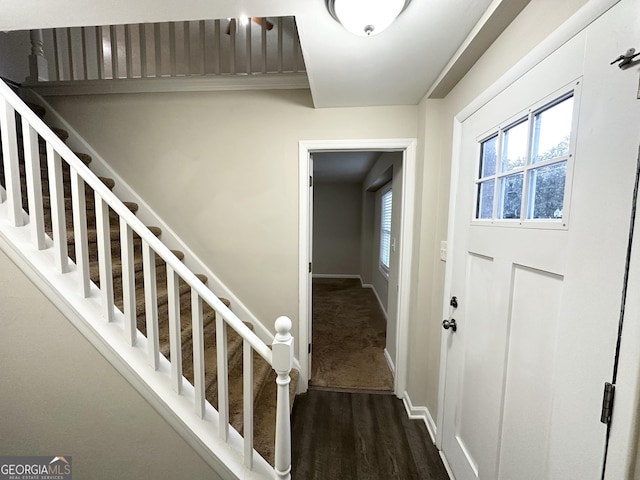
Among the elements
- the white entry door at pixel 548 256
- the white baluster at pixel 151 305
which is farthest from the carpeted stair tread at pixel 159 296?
the white entry door at pixel 548 256

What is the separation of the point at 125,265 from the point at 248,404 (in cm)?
81

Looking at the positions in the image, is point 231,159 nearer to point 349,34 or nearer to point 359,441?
point 349,34

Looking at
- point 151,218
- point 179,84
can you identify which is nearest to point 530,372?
point 151,218

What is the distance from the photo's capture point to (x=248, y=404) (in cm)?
105

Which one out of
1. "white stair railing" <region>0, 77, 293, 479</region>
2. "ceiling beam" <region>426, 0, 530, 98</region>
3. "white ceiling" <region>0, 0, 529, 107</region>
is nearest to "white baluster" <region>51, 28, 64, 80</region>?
"white ceiling" <region>0, 0, 529, 107</region>

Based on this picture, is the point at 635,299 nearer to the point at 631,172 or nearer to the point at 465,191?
the point at 631,172

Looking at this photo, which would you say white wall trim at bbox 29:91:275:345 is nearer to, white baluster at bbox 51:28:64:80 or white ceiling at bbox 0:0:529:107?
white baluster at bbox 51:28:64:80

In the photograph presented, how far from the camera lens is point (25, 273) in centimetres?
111

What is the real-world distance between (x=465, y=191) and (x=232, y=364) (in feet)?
5.95

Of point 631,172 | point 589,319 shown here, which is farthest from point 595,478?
point 631,172

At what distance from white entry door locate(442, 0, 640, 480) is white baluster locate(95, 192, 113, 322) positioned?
168 centimetres

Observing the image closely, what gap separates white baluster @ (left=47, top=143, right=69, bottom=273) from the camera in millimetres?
1077

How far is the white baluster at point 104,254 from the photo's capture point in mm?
1084

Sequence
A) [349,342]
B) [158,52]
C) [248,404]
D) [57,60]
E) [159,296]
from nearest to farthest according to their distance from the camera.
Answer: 1. [248,404]
2. [159,296]
3. [158,52]
4. [57,60]
5. [349,342]
